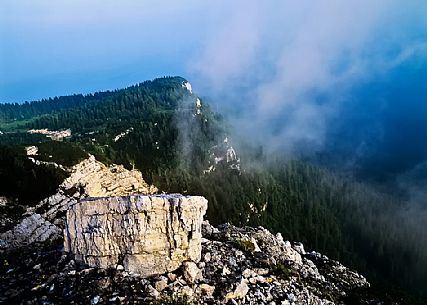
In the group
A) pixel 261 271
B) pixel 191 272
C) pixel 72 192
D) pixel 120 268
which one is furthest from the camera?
pixel 72 192

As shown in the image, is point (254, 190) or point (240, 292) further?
point (254, 190)

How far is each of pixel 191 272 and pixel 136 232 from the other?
461cm

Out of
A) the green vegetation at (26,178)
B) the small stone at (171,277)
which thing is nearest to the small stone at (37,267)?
the small stone at (171,277)

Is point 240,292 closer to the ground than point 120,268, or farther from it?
closer to the ground

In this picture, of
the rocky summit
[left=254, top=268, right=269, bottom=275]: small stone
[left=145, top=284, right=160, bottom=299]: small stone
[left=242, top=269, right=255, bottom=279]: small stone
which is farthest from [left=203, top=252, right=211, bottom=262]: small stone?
[left=145, top=284, right=160, bottom=299]: small stone

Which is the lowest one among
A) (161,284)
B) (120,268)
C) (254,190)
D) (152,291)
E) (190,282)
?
(152,291)

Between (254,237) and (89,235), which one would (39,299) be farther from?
(254,237)

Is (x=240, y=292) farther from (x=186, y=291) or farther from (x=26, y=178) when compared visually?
(x=26, y=178)

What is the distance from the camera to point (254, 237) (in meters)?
47.6

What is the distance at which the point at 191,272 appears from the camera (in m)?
31.9

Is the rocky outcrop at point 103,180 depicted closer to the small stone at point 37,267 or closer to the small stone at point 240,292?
the small stone at point 37,267

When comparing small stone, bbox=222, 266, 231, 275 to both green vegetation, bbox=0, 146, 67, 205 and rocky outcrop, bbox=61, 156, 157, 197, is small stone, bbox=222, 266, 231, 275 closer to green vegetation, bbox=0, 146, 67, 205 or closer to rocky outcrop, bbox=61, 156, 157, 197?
green vegetation, bbox=0, 146, 67, 205

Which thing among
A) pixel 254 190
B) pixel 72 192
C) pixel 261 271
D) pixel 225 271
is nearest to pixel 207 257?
pixel 225 271

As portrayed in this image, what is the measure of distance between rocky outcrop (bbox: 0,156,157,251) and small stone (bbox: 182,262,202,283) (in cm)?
1740
